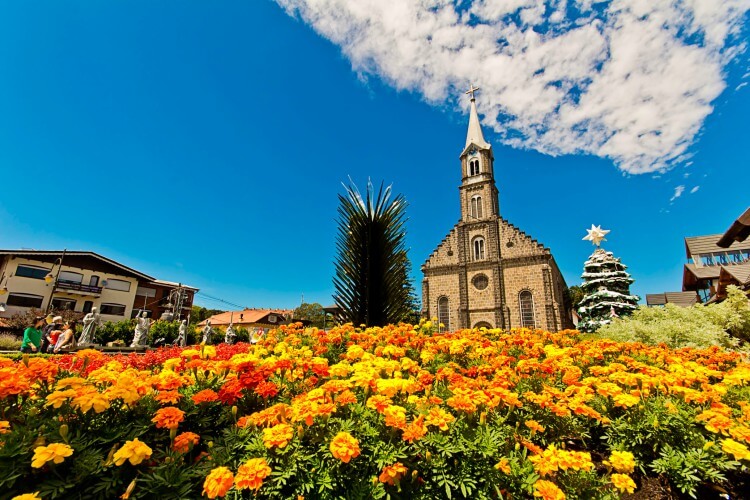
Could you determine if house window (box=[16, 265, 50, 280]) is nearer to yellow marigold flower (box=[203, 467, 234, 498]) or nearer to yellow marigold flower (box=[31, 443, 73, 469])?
yellow marigold flower (box=[31, 443, 73, 469])

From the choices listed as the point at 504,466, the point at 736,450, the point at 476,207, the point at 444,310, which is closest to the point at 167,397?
the point at 504,466

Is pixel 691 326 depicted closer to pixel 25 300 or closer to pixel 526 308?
pixel 526 308

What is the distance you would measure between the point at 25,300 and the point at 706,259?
237ft

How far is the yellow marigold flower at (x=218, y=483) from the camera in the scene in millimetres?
1379

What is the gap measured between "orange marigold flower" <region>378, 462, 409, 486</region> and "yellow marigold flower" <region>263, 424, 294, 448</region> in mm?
493

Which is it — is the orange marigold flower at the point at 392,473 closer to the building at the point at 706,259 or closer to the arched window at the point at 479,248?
the arched window at the point at 479,248

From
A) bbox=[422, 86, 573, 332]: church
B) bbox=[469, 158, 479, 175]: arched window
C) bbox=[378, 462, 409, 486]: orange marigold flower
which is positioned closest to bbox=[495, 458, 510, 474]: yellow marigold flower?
bbox=[378, 462, 409, 486]: orange marigold flower

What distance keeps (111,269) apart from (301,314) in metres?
30.6

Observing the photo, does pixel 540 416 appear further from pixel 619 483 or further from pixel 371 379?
pixel 371 379

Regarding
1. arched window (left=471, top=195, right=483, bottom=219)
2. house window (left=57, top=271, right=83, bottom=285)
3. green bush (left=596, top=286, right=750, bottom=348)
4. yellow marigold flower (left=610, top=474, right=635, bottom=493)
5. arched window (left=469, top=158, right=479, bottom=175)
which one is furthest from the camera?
arched window (left=469, top=158, right=479, bottom=175)

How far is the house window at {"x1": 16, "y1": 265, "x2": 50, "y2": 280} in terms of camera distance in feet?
95.5

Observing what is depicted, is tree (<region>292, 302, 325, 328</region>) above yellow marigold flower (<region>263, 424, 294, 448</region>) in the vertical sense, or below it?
above

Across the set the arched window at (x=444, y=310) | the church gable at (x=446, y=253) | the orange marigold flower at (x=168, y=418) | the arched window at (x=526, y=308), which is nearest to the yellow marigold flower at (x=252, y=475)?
the orange marigold flower at (x=168, y=418)

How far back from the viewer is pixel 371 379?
85.7 inches
